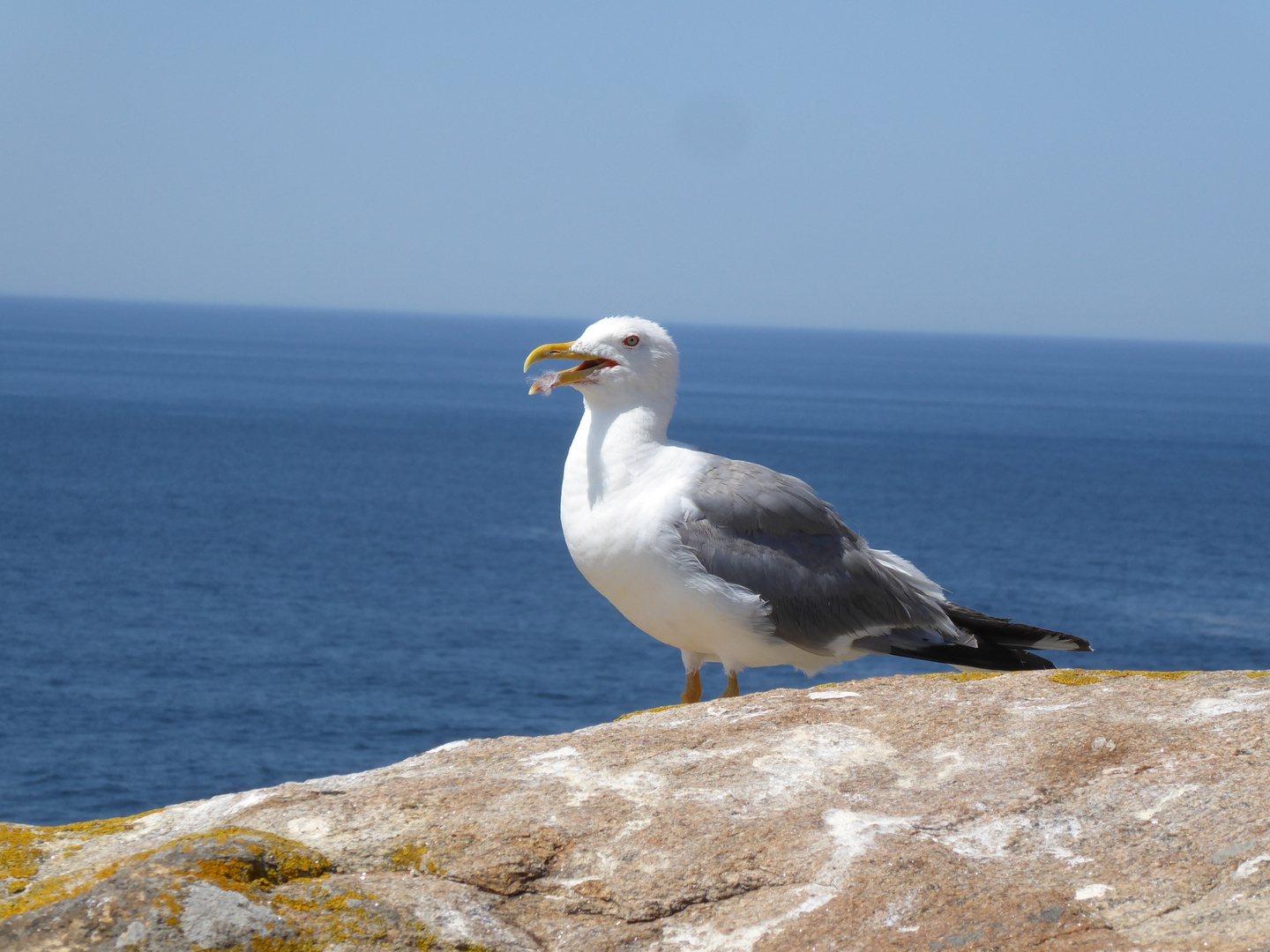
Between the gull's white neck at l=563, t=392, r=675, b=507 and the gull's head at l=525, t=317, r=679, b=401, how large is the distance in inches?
3.2

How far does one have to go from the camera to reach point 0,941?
341 centimetres

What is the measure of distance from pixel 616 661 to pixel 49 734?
27.9 metres

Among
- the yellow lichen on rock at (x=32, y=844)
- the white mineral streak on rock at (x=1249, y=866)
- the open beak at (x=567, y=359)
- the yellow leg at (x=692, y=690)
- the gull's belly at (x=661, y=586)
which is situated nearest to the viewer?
the white mineral streak on rock at (x=1249, y=866)

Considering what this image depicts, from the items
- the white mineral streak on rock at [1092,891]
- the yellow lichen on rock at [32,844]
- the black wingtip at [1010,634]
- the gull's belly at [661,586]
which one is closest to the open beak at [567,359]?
the gull's belly at [661,586]

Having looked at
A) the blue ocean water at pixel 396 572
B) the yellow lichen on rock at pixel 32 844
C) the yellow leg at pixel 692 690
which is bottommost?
the blue ocean water at pixel 396 572

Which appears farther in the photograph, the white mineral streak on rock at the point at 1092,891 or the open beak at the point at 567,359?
the open beak at the point at 567,359

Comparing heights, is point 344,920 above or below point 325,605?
above

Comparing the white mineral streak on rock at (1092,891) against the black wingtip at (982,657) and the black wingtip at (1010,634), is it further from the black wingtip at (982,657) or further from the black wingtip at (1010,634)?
the black wingtip at (982,657)

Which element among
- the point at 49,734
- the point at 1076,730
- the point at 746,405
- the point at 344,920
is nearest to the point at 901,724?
the point at 1076,730

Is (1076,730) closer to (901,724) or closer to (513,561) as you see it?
Answer: (901,724)

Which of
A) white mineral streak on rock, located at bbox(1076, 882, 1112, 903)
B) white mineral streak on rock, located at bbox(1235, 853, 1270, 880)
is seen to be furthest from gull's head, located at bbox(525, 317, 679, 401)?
white mineral streak on rock, located at bbox(1235, 853, 1270, 880)

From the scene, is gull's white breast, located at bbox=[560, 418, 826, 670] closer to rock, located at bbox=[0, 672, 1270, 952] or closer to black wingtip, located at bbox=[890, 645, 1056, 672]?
black wingtip, located at bbox=[890, 645, 1056, 672]

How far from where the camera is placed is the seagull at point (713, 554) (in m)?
7.72

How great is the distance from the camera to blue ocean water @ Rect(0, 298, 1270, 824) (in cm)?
5903
